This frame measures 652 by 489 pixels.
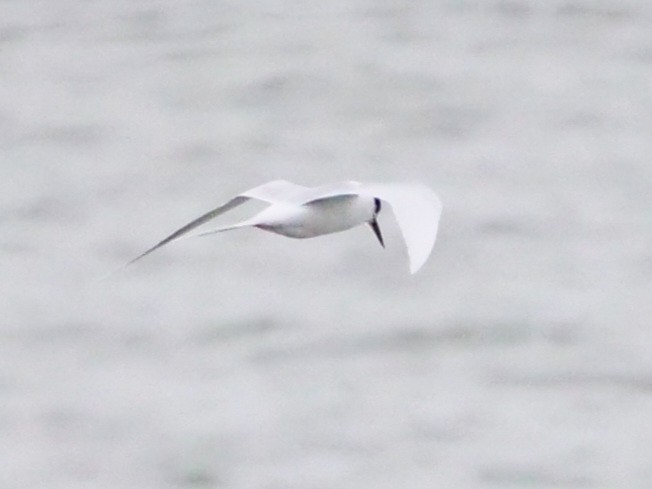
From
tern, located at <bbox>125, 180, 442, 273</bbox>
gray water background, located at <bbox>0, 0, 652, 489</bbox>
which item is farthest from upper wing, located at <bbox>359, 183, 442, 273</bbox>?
gray water background, located at <bbox>0, 0, 652, 489</bbox>

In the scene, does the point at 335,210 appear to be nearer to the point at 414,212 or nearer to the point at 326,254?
the point at 414,212

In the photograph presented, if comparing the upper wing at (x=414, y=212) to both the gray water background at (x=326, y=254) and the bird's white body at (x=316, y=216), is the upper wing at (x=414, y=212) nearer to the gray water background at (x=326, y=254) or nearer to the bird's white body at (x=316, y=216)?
the bird's white body at (x=316, y=216)

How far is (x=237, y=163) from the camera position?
21.8 ft

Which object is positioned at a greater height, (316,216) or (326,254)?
(316,216)

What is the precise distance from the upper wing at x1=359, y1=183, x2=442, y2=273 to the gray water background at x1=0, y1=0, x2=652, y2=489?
2.50 meters

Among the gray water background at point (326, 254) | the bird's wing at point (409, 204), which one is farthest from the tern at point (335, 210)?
the gray water background at point (326, 254)

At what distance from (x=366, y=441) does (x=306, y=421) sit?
176 mm

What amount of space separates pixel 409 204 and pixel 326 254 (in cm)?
384

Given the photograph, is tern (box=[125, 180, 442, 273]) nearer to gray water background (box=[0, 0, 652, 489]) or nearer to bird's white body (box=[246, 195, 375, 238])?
bird's white body (box=[246, 195, 375, 238])

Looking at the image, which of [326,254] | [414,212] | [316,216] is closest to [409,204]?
[414,212]

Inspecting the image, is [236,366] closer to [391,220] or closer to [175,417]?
[175,417]

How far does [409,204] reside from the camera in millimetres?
2281

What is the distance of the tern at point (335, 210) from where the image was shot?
2207mm

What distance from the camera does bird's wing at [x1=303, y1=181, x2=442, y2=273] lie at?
215 centimetres
